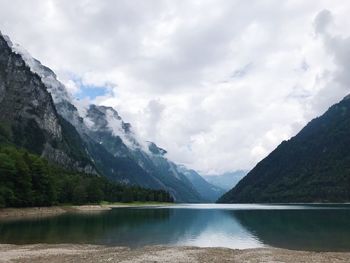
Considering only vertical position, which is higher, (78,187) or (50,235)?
(78,187)

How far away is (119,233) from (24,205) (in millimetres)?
65725

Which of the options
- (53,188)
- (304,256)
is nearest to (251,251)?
(304,256)

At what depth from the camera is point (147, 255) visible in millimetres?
53469

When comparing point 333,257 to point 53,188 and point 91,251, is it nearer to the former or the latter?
point 91,251

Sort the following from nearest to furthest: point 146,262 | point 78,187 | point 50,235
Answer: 1. point 146,262
2. point 50,235
3. point 78,187

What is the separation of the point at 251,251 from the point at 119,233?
35.1 meters

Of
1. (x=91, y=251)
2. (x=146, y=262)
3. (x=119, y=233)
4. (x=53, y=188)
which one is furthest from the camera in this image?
(x=53, y=188)

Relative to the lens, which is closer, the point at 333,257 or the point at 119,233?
the point at 333,257

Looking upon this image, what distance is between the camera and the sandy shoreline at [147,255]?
4966 cm

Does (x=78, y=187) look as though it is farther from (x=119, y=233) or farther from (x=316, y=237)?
(x=316, y=237)

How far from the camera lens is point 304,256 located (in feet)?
174

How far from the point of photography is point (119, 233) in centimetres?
8812

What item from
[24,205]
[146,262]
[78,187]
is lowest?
[146,262]

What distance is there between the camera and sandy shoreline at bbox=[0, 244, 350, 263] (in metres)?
49.7
